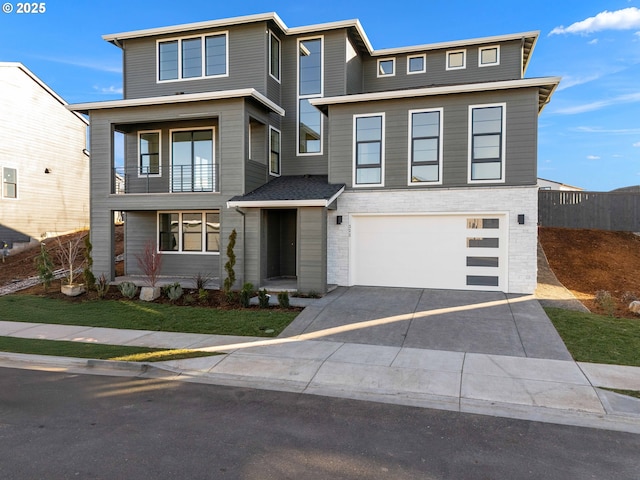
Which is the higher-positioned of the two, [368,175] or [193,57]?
[193,57]

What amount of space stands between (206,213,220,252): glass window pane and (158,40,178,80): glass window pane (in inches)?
220

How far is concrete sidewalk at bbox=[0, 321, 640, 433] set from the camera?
5438 millimetres

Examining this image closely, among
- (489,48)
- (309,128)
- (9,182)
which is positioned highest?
(489,48)

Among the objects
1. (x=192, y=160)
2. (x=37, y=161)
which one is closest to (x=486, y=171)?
(x=192, y=160)

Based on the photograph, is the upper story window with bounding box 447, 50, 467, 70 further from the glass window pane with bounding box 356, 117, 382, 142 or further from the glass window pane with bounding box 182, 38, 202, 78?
the glass window pane with bounding box 182, 38, 202, 78

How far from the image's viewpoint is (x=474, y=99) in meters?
12.7

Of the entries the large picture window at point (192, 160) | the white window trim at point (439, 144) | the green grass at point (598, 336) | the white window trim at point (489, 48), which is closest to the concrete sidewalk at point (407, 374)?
the green grass at point (598, 336)

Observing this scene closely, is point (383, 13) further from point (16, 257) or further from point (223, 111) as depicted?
point (16, 257)

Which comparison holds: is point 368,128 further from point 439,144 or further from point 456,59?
point 456,59

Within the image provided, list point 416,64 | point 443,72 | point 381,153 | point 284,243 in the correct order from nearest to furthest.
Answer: point 381,153 < point 284,243 < point 443,72 < point 416,64

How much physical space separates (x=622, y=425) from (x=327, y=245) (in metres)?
9.71

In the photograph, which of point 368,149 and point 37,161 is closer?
point 368,149

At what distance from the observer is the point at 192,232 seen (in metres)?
16.2

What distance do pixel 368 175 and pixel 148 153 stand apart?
28.8 ft
